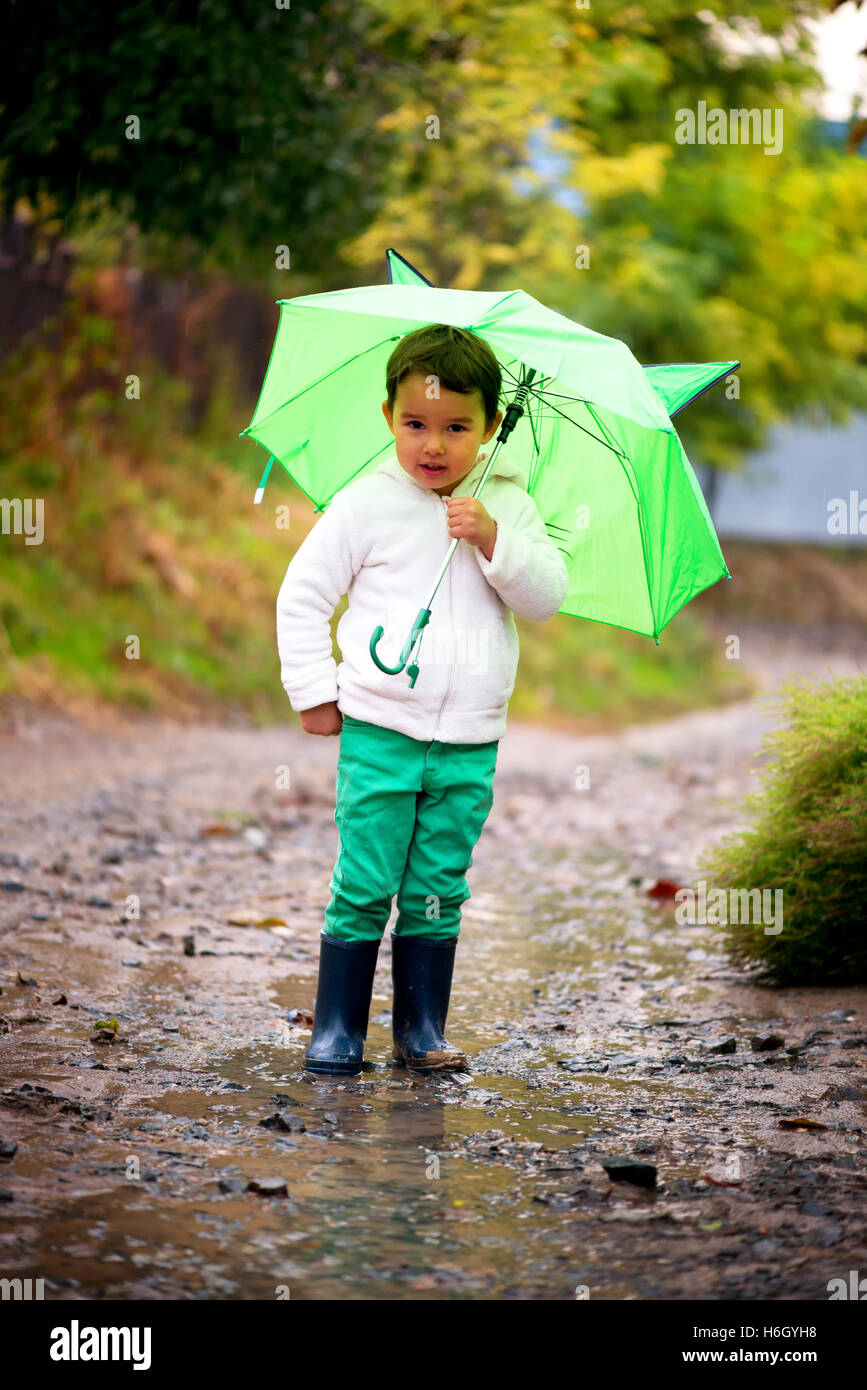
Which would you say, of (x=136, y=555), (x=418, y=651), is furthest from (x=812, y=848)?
(x=136, y=555)

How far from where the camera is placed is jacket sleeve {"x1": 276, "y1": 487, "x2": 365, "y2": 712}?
12.4 ft

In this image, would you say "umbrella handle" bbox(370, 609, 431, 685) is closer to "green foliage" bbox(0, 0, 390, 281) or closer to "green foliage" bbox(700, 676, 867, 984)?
"green foliage" bbox(700, 676, 867, 984)

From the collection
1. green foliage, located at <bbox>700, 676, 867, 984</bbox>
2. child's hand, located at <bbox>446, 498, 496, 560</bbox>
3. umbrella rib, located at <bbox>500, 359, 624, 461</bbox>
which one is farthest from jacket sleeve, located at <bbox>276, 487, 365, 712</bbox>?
green foliage, located at <bbox>700, 676, 867, 984</bbox>

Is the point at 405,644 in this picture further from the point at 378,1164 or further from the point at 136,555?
the point at 136,555

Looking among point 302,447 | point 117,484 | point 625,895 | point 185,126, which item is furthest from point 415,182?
point 302,447

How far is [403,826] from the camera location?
12.6ft

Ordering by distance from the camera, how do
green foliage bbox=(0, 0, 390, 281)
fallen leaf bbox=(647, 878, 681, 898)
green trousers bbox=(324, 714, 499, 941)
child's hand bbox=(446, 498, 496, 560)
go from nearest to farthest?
child's hand bbox=(446, 498, 496, 560)
green trousers bbox=(324, 714, 499, 941)
fallen leaf bbox=(647, 878, 681, 898)
green foliage bbox=(0, 0, 390, 281)

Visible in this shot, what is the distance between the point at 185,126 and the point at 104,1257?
740 cm

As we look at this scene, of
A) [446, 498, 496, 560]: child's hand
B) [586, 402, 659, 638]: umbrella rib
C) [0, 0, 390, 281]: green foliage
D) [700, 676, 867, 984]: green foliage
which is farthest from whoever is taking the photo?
[0, 0, 390, 281]: green foliage

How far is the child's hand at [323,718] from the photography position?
151 inches

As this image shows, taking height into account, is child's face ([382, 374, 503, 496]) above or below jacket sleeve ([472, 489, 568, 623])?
above

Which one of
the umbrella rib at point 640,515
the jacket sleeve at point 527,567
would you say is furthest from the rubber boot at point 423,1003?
the umbrella rib at point 640,515

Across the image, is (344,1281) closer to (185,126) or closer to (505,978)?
(505,978)

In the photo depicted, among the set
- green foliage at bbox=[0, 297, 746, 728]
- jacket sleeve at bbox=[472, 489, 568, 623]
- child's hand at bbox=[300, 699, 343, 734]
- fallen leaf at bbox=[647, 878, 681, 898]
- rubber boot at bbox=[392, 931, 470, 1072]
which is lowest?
rubber boot at bbox=[392, 931, 470, 1072]
